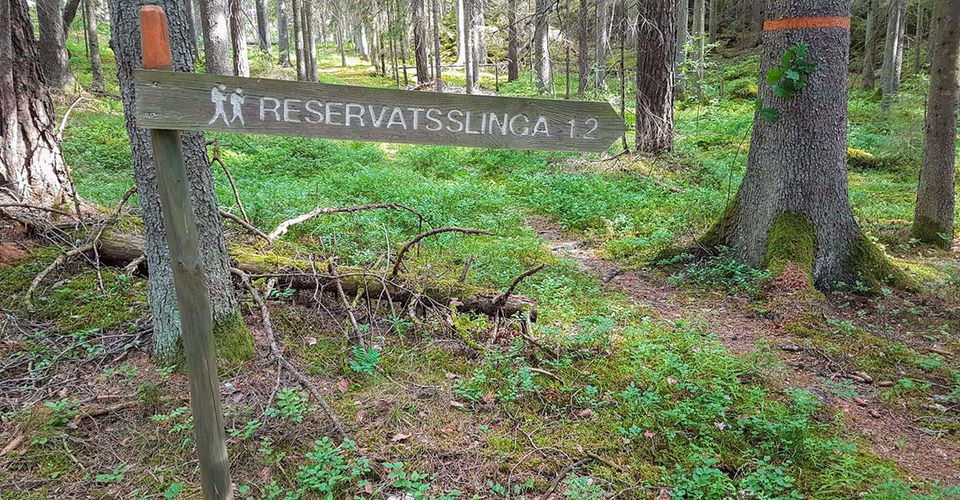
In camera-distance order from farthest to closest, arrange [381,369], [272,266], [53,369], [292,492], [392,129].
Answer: [272,266], [381,369], [53,369], [292,492], [392,129]

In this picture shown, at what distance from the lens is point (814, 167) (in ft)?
17.8

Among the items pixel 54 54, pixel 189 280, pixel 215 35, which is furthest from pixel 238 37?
pixel 189 280

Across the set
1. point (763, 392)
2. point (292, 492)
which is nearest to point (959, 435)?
point (763, 392)

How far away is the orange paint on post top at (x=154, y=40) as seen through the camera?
2.14 metres

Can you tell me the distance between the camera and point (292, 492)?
2.88m

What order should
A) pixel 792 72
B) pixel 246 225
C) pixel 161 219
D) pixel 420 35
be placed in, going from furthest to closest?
pixel 420 35
pixel 792 72
pixel 246 225
pixel 161 219

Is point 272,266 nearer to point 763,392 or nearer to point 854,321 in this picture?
point 763,392

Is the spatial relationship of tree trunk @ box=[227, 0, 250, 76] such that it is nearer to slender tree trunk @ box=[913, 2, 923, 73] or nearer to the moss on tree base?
the moss on tree base

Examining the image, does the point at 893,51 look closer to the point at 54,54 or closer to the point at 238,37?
the point at 238,37

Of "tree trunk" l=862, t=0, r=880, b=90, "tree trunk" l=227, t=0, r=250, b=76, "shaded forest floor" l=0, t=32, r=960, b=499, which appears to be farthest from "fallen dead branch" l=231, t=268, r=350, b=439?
"tree trunk" l=862, t=0, r=880, b=90

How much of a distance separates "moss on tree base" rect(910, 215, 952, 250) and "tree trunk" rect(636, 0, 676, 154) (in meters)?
4.50

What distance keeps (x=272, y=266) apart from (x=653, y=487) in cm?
338

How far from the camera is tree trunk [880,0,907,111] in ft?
52.7

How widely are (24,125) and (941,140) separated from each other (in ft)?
32.9
